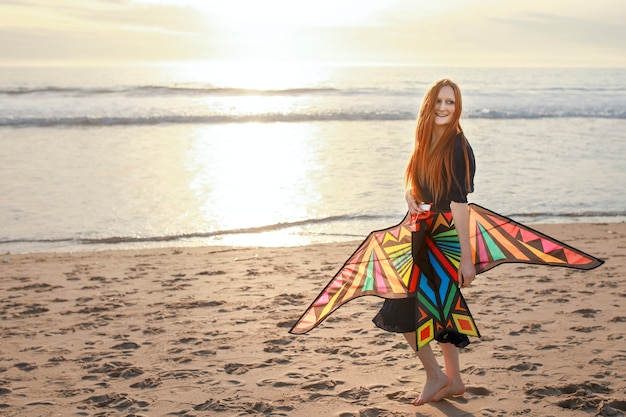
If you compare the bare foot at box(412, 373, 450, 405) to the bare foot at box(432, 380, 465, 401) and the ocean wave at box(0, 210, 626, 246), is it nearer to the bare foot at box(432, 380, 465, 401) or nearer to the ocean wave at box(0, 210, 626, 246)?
the bare foot at box(432, 380, 465, 401)

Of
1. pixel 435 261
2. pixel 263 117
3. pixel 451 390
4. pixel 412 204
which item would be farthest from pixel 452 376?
pixel 263 117

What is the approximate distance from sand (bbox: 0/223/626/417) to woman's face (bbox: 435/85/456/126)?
4.99 feet

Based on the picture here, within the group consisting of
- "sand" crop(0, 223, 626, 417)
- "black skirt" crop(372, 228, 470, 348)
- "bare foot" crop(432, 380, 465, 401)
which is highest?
"black skirt" crop(372, 228, 470, 348)

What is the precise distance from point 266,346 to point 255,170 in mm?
8855

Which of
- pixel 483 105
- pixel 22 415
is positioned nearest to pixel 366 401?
pixel 22 415

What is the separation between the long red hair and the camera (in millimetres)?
3412

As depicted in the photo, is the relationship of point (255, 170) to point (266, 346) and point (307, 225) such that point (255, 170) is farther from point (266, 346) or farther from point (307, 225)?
point (266, 346)

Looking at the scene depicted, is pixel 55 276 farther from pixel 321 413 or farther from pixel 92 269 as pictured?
pixel 321 413

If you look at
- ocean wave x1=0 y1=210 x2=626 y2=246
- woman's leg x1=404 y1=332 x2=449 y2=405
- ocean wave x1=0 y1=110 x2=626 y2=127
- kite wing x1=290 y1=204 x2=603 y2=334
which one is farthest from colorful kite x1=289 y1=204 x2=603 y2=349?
ocean wave x1=0 y1=110 x2=626 y2=127

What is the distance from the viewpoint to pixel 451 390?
12.6ft

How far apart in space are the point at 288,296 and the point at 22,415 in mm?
2623

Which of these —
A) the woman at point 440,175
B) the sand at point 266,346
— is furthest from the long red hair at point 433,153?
the sand at point 266,346

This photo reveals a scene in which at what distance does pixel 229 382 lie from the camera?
170 inches

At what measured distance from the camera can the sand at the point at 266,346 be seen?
157 inches
